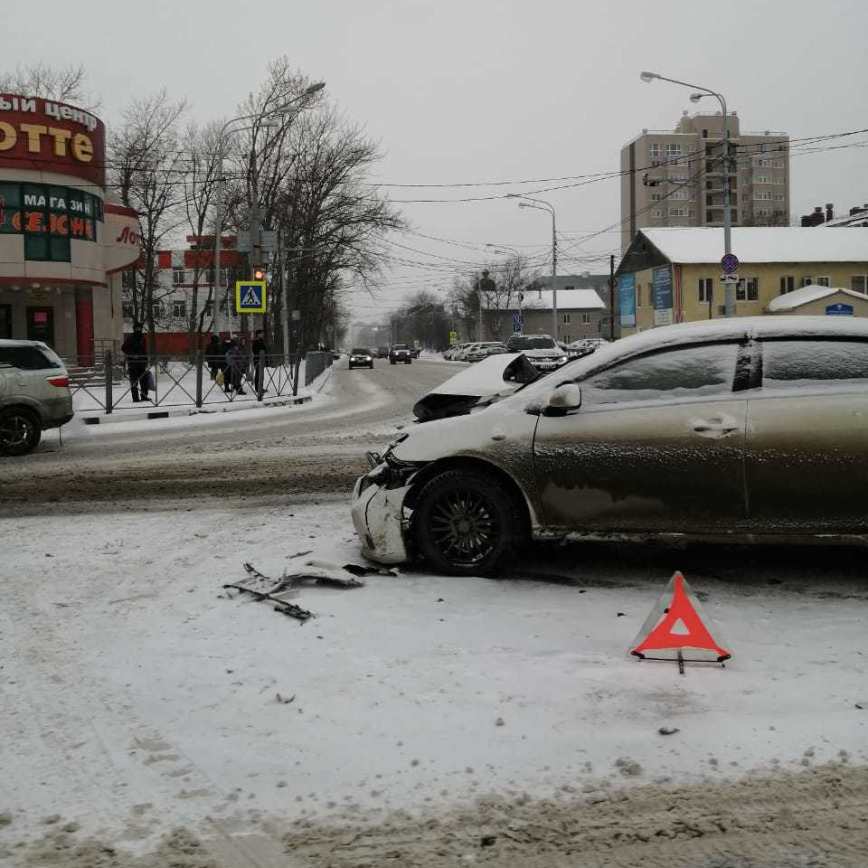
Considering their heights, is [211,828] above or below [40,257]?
below

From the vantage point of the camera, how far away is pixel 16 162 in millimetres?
29875

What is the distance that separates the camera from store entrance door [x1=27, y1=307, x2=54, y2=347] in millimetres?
33281

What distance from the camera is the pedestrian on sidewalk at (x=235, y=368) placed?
961 inches

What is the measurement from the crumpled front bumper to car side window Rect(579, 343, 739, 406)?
125 cm

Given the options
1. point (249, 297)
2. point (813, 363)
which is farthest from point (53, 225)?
point (813, 363)

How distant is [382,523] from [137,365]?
56.3ft

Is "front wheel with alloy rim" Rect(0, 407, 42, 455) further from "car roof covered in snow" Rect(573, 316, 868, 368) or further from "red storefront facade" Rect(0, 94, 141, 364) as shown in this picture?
"red storefront facade" Rect(0, 94, 141, 364)

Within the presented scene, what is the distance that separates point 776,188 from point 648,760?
475 feet

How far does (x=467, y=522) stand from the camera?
214 inches

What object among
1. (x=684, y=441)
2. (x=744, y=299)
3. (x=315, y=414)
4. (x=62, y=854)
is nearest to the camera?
(x=62, y=854)

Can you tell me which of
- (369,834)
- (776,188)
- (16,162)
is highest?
(776,188)

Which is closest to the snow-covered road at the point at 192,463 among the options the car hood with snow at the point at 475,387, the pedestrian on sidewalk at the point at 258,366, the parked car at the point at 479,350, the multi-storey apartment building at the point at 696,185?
the car hood with snow at the point at 475,387

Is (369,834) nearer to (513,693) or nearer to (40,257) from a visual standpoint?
(513,693)

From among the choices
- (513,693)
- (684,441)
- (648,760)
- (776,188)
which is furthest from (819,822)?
(776,188)
